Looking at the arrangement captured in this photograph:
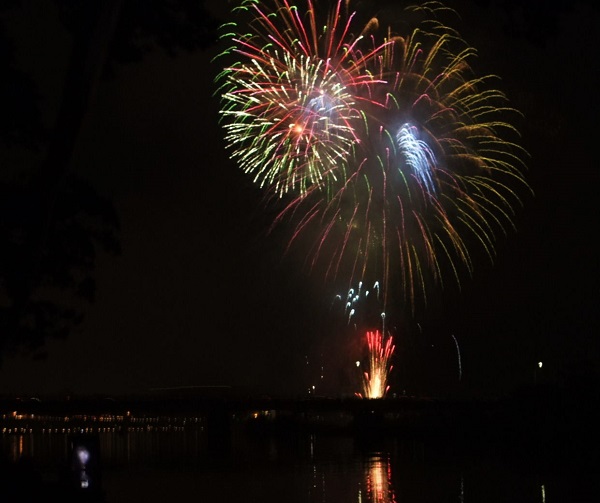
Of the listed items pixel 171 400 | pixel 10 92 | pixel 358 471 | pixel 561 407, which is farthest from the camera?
pixel 171 400

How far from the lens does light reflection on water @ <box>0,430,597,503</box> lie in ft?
141

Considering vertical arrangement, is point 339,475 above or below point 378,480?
above

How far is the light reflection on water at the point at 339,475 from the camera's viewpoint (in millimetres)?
42938

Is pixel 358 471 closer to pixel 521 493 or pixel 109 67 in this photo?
pixel 521 493

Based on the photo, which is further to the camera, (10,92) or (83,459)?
(83,459)

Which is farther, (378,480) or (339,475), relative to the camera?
(339,475)

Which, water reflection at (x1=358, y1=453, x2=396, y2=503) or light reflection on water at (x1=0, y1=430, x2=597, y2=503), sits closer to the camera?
water reflection at (x1=358, y1=453, x2=396, y2=503)

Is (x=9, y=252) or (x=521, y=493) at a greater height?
(x=9, y=252)

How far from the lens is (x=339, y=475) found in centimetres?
5328

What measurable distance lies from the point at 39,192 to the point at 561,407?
72.6m

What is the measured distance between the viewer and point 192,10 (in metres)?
18.1

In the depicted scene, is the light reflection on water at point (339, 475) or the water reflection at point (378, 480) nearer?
the water reflection at point (378, 480)

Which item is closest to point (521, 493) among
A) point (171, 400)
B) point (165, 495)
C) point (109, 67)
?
point (165, 495)

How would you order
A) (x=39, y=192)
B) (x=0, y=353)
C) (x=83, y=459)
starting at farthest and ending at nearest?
(x=83, y=459)
(x=0, y=353)
(x=39, y=192)
